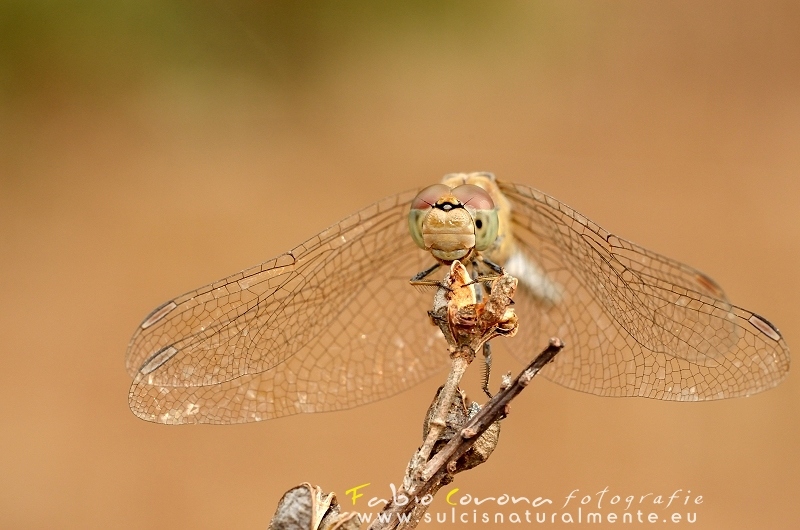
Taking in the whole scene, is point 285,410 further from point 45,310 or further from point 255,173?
point 255,173

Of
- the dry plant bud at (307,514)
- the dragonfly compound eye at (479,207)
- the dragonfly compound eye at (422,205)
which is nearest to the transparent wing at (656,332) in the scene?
the dragonfly compound eye at (479,207)

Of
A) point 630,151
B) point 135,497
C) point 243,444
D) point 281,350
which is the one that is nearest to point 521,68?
point 630,151

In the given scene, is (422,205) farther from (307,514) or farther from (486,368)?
(307,514)

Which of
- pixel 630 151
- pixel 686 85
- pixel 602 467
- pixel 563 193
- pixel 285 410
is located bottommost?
pixel 285 410

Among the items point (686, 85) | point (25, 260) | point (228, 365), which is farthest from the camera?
point (686, 85)

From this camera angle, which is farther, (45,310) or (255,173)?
(255,173)

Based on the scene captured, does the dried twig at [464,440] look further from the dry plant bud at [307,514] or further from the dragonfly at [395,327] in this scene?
the dragonfly at [395,327]

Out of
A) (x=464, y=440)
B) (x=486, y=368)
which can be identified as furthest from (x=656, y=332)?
(x=464, y=440)
